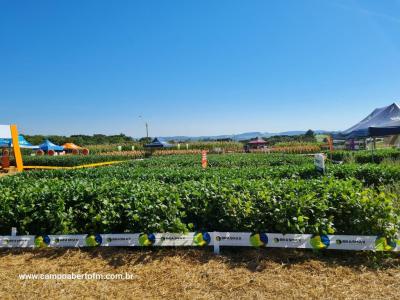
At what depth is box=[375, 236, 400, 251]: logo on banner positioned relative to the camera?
150 inches

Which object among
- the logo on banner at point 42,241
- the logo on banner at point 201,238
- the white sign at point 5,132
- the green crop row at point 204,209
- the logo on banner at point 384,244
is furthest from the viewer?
the white sign at point 5,132

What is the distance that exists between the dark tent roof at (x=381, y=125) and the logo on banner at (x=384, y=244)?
9.49m

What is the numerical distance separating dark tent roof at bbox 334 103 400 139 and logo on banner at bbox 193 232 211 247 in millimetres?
10570

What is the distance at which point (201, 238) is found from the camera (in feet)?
13.9

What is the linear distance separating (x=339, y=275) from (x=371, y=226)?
0.91 metres

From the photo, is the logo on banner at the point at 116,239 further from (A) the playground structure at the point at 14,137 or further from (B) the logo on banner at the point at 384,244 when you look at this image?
(A) the playground structure at the point at 14,137

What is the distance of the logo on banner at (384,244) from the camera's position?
381 cm

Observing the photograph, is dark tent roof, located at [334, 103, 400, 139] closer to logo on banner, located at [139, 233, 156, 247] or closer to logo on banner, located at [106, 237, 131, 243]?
logo on banner, located at [139, 233, 156, 247]

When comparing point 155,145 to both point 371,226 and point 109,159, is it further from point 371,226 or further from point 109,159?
point 371,226

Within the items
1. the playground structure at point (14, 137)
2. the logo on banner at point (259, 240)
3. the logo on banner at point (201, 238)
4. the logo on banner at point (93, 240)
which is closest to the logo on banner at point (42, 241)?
the logo on banner at point (93, 240)

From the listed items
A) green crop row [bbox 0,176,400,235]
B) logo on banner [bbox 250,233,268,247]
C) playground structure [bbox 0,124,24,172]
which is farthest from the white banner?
playground structure [bbox 0,124,24,172]

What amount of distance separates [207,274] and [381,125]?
11.6 m

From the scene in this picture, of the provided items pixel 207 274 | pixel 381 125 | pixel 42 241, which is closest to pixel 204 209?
pixel 207 274

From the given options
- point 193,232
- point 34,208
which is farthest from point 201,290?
point 34,208
